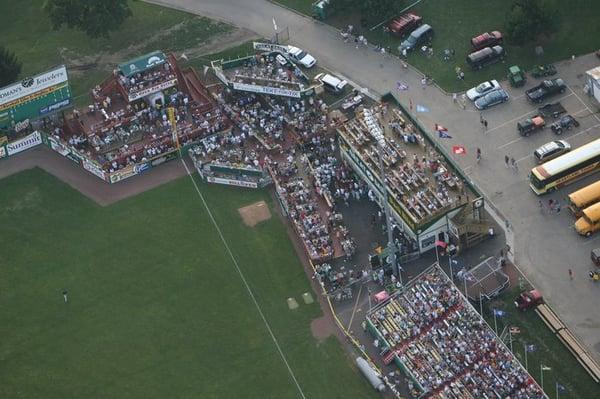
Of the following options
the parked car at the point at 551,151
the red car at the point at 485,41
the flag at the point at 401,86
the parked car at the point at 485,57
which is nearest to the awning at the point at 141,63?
the flag at the point at 401,86

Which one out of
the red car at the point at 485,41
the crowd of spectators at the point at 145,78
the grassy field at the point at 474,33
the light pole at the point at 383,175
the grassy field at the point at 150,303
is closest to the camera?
the grassy field at the point at 150,303

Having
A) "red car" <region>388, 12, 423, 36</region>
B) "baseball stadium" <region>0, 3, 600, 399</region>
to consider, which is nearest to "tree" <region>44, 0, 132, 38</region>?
"baseball stadium" <region>0, 3, 600, 399</region>

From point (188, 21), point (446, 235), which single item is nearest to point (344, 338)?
point (446, 235)

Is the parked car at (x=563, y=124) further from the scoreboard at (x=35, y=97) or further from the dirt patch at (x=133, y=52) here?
the scoreboard at (x=35, y=97)

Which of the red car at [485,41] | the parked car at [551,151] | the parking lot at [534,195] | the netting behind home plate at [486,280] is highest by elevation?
the red car at [485,41]

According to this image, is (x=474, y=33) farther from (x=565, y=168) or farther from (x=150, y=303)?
(x=150, y=303)

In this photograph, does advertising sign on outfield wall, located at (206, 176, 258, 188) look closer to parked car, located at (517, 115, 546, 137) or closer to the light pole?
the light pole

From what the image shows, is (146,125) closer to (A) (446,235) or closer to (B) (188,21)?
(B) (188,21)
